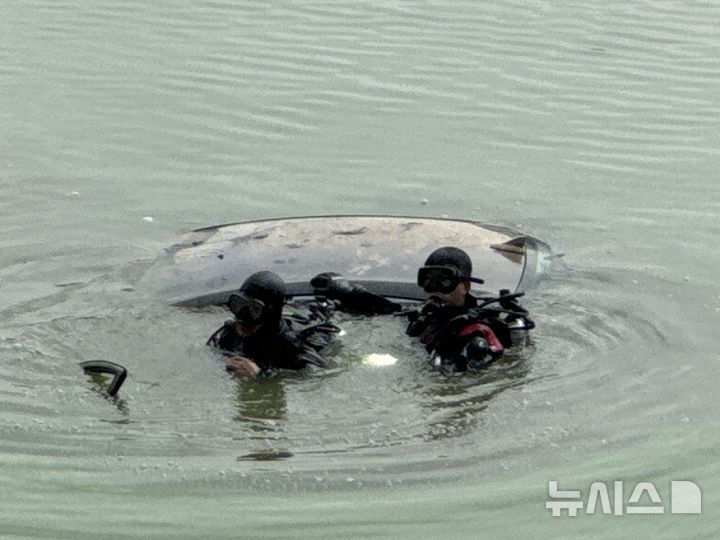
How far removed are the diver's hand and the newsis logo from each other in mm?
1863

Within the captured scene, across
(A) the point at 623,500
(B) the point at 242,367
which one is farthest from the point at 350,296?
(A) the point at 623,500

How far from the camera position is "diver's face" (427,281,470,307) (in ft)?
28.4

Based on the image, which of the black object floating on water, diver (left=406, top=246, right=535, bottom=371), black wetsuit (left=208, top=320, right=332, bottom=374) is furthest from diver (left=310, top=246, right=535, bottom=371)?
the black object floating on water

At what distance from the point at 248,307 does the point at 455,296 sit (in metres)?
1.16

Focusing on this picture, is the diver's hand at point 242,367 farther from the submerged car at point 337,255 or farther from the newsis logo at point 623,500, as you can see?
the newsis logo at point 623,500

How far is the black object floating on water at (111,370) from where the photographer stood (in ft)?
26.0

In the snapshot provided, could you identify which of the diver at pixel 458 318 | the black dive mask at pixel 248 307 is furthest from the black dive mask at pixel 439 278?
the black dive mask at pixel 248 307

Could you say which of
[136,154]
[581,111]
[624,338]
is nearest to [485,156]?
[581,111]

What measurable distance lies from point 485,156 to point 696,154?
62.4 inches

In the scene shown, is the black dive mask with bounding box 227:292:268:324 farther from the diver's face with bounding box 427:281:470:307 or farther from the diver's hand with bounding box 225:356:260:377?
the diver's face with bounding box 427:281:470:307

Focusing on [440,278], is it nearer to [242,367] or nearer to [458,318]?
[458,318]

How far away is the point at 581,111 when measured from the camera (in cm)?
1310

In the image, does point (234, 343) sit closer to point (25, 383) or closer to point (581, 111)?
point (25, 383)

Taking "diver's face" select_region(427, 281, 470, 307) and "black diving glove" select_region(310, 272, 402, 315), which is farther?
"black diving glove" select_region(310, 272, 402, 315)
